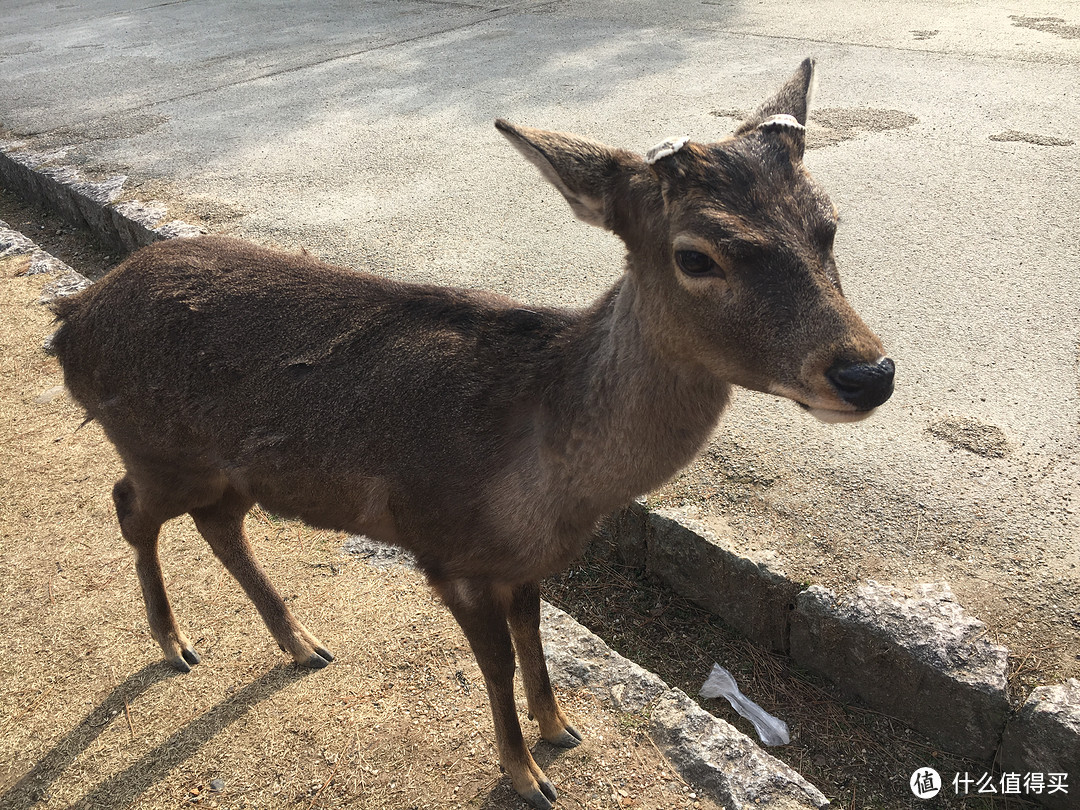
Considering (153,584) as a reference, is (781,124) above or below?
above

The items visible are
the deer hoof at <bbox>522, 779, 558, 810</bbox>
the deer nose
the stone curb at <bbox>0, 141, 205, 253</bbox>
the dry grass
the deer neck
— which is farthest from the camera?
the stone curb at <bbox>0, 141, 205, 253</bbox>

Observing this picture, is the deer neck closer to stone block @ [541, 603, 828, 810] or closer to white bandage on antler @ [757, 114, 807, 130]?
white bandage on antler @ [757, 114, 807, 130]

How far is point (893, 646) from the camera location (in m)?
3.16

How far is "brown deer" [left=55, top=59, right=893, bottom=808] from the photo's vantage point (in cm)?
237

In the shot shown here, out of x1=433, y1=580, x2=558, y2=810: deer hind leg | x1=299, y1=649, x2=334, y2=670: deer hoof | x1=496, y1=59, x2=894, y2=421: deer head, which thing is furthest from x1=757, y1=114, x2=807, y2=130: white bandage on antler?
x1=299, y1=649, x2=334, y2=670: deer hoof

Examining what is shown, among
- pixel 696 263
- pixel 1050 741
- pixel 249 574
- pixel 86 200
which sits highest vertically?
pixel 696 263

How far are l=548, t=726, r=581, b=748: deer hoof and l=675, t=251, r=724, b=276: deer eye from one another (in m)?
1.86

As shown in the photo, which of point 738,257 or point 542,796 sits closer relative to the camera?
point 738,257

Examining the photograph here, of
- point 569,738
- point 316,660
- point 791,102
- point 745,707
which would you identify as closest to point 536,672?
point 569,738

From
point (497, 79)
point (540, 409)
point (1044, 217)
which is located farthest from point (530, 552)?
point (497, 79)

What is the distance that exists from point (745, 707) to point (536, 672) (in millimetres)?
919

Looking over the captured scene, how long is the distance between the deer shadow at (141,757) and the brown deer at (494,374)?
157mm

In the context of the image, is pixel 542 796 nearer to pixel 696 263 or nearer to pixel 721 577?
pixel 721 577

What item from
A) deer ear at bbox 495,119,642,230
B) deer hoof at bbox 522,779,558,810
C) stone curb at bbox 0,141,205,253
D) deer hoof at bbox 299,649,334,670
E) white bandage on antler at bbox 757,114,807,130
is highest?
white bandage on antler at bbox 757,114,807,130
